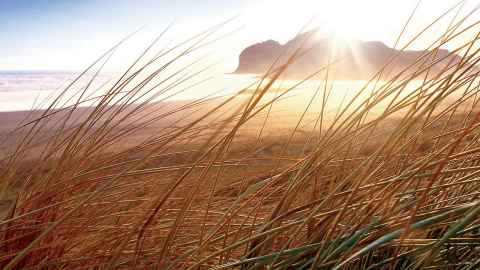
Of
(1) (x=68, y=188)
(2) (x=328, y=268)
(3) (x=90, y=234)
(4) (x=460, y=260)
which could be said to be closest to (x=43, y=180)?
(1) (x=68, y=188)

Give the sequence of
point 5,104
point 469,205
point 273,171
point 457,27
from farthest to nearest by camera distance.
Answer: point 5,104 < point 273,171 < point 457,27 < point 469,205

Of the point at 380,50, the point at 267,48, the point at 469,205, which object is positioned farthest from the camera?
the point at 267,48

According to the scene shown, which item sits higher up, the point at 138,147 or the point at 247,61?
the point at 247,61

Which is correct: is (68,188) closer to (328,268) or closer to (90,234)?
(90,234)

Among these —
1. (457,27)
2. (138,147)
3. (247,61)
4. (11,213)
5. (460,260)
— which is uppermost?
(247,61)

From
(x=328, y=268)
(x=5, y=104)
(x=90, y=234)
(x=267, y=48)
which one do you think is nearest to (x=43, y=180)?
(x=90, y=234)

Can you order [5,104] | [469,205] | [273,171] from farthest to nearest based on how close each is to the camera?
[5,104] → [273,171] → [469,205]

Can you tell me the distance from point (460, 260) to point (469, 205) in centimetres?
30

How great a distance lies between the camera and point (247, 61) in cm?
6575

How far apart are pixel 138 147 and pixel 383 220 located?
0.76 meters

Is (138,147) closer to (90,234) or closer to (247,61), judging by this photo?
(90,234)

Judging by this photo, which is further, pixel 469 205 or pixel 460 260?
pixel 460 260

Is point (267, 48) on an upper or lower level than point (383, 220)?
upper

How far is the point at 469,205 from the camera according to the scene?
1.92 feet
